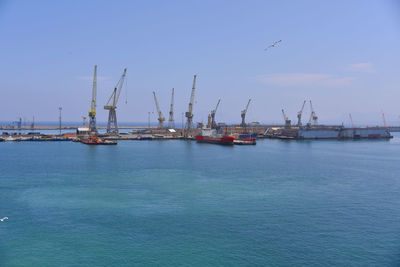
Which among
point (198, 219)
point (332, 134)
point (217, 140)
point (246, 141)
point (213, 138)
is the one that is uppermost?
point (332, 134)

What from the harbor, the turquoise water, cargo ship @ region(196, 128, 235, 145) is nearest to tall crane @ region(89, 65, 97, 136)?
the harbor

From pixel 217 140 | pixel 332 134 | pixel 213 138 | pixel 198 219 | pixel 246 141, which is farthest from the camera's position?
pixel 332 134

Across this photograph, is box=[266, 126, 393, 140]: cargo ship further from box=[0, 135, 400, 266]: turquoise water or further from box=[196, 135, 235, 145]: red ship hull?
box=[0, 135, 400, 266]: turquoise water

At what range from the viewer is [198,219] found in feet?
82.5

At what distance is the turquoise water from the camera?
19.2 m

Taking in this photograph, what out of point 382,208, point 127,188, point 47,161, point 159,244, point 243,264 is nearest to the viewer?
point 243,264

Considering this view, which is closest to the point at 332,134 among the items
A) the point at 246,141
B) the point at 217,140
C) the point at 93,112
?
the point at 246,141

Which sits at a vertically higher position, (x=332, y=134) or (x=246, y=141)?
(x=332, y=134)

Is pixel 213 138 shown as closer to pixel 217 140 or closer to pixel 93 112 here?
pixel 217 140

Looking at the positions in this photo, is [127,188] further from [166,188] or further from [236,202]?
[236,202]

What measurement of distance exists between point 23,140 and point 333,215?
335 ft

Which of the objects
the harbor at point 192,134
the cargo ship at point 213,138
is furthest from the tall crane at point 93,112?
the cargo ship at point 213,138

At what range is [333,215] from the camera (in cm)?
2634

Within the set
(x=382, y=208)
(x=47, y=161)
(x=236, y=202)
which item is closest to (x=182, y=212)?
(x=236, y=202)
